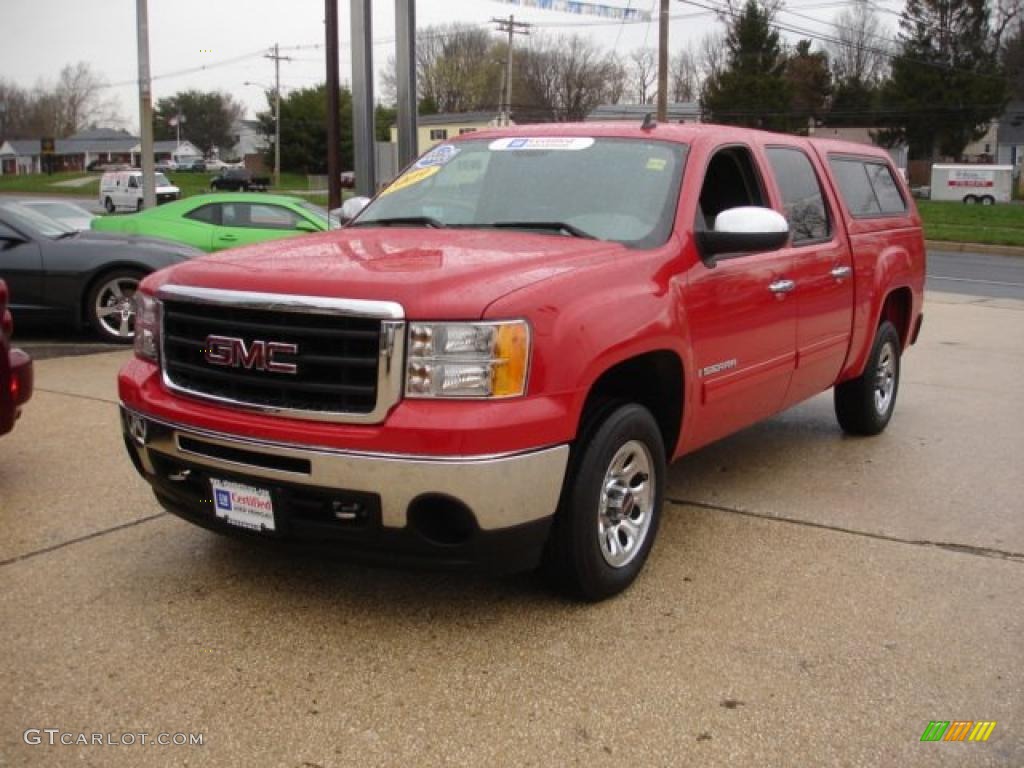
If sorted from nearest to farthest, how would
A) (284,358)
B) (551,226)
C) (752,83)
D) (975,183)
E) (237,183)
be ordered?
(284,358) → (551,226) → (975,183) → (752,83) → (237,183)

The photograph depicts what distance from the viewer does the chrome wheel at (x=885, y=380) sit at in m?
6.59

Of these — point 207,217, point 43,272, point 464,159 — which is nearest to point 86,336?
point 43,272

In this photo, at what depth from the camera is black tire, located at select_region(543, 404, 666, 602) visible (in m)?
3.58

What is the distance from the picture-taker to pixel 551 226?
427 centimetres

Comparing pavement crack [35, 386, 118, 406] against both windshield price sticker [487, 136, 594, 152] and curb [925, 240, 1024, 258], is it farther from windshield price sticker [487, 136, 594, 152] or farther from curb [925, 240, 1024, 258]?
curb [925, 240, 1024, 258]

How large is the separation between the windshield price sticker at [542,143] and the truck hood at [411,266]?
0.69m

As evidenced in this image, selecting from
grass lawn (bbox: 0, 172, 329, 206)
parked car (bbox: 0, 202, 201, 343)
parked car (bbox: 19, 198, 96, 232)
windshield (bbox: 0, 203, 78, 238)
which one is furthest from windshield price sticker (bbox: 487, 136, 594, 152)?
grass lawn (bbox: 0, 172, 329, 206)

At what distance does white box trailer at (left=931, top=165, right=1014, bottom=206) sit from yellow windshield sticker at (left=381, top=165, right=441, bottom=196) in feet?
184

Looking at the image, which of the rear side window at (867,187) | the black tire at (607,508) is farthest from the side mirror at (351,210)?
the rear side window at (867,187)

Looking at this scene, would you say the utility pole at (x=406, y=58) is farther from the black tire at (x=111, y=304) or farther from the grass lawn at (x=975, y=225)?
the grass lawn at (x=975, y=225)

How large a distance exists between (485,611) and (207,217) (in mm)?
9293

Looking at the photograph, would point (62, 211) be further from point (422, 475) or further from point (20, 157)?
point (20, 157)

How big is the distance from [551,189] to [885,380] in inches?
130

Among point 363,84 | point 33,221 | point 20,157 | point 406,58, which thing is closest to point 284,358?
point 33,221
